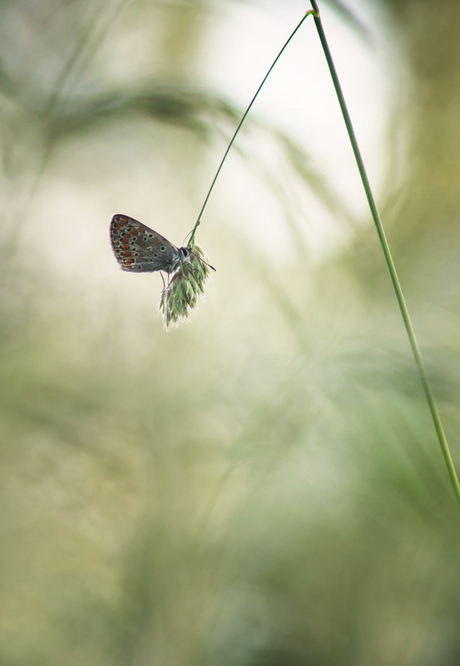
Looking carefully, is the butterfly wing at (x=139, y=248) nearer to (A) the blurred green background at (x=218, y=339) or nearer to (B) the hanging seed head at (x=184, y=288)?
(B) the hanging seed head at (x=184, y=288)

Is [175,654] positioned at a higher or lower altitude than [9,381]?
lower

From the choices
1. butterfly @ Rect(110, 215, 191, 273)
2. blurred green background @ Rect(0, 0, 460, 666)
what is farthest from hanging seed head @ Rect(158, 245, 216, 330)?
blurred green background @ Rect(0, 0, 460, 666)

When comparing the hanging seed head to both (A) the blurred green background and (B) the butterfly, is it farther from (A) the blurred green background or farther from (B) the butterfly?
(A) the blurred green background

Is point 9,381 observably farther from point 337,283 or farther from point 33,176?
point 337,283

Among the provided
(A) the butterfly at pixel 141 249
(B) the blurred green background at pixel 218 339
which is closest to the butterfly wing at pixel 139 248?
(A) the butterfly at pixel 141 249

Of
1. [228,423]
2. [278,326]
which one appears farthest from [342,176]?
[228,423]

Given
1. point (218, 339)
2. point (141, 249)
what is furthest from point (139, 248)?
point (218, 339)

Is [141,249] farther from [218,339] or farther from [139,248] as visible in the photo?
[218,339]
